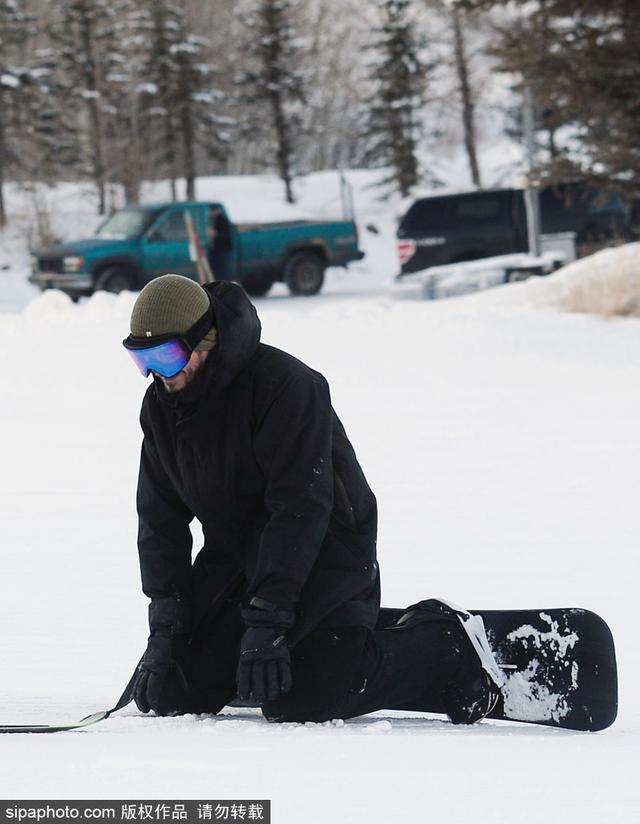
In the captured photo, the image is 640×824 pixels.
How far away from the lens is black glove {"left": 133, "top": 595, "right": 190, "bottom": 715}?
3602 mm

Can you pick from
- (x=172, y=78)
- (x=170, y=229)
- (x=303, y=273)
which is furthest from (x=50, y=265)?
(x=172, y=78)

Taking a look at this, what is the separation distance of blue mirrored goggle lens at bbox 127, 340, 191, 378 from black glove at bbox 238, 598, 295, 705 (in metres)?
0.62

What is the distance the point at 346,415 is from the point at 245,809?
6.99 metres

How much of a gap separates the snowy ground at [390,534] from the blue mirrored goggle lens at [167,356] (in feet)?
2.91

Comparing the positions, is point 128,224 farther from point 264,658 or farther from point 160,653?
point 264,658

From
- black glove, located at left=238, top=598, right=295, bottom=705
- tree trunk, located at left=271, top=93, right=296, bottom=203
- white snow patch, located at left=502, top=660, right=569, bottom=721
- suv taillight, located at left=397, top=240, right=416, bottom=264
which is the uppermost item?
tree trunk, located at left=271, top=93, right=296, bottom=203

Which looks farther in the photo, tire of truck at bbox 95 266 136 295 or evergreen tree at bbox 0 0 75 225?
evergreen tree at bbox 0 0 75 225

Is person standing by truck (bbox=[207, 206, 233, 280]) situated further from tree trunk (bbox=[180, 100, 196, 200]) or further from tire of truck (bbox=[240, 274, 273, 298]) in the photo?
tree trunk (bbox=[180, 100, 196, 200])

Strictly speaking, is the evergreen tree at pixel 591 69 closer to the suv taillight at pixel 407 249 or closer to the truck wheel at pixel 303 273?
the suv taillight at pixel 407 249

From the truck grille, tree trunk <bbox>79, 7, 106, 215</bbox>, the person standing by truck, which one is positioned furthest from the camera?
tree trunk <bbox>79, 7, 106, 215</bbox>

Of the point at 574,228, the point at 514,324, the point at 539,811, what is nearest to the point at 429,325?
the point at 514,324

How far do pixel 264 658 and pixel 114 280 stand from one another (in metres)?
16.0

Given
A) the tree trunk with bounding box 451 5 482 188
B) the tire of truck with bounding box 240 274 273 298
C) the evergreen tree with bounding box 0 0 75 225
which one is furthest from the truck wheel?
the tree trunk with bounding box 451 5 482 188

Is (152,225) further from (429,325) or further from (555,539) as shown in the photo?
(555,539)
